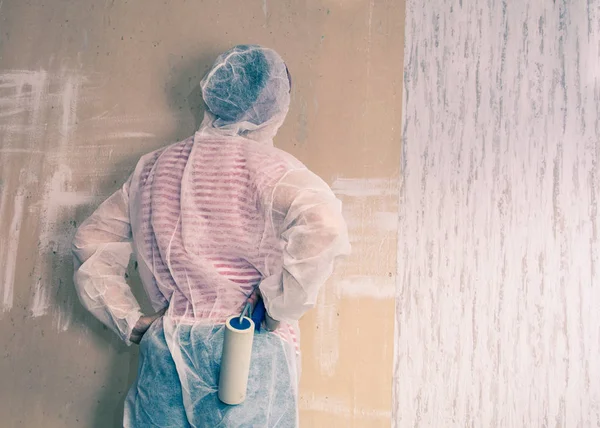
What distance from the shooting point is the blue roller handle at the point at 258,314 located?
1279mm

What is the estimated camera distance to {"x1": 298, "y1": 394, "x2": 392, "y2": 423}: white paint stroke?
64.5 inches

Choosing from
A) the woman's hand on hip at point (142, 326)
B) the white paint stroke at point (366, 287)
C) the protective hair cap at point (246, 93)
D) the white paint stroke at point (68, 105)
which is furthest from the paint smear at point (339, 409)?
the white paint stroke at point (68, 105)

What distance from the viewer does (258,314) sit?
50.5 inches

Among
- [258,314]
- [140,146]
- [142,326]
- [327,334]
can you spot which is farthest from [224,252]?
[140,146]

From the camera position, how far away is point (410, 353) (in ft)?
5.42

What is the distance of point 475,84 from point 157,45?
2.86 ft

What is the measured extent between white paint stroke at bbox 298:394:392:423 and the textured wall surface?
0.05 m

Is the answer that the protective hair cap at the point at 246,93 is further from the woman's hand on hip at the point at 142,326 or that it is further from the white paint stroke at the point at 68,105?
the white paint stroke at the point at 68,105

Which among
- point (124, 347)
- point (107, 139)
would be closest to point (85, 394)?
point (124, 347)

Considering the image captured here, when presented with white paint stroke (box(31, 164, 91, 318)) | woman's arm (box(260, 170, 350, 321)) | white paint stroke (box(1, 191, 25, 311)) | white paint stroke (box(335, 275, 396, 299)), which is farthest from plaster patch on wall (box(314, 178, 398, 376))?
white paint stroke (box(1, 191, 25, 311))

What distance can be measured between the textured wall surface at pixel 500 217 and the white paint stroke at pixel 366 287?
0.12 feet

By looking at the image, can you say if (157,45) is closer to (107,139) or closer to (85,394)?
(107,139)

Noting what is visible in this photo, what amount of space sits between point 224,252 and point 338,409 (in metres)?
0.57

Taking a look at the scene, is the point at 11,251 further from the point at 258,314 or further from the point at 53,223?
→ the point at 258,314
